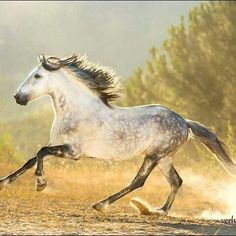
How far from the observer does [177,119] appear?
8875mm

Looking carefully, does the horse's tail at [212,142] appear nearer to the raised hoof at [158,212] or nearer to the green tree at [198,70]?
the raised hoof at [158,212]

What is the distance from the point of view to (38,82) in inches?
331

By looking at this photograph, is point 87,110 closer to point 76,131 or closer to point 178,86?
point 76,131

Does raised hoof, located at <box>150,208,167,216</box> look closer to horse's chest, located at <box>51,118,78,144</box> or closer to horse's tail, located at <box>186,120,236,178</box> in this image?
horse's tail, located at <box>186,120,236,178</box>

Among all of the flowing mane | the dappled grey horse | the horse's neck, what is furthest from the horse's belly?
the flowing mane

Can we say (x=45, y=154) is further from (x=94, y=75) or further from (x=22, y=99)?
(x=94, y=75)

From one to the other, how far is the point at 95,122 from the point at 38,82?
0.95 meters

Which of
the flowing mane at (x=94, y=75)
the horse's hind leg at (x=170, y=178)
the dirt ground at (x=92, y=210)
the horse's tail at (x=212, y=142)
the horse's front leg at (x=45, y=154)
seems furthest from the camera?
the horse's tail at (x=212, y=142)

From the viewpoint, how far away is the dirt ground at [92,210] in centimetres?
682

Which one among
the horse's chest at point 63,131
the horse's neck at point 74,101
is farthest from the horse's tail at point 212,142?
the horse's chest at point 63,131

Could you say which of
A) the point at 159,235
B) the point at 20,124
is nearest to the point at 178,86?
the point at 159,235

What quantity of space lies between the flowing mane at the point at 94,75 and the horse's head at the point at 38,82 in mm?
93

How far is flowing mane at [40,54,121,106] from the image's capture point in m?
8.66

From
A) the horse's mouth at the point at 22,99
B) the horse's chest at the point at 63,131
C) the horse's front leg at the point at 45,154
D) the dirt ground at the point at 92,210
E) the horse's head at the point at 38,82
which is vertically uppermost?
the horse's head at the point at 38,82
